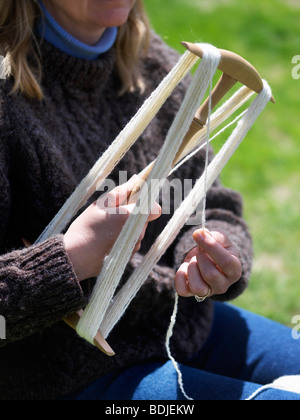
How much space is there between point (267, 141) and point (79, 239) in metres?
2.12

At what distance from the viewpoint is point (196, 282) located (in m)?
0.93

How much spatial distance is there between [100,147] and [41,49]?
0.70 ft

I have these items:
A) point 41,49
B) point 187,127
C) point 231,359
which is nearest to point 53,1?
point 41,49

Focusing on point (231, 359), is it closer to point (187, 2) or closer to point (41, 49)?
point (41, 49)

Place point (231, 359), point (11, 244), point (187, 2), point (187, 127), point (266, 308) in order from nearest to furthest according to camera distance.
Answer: point (187, 127), point (11, 244), point (231, 359), point (266, 308), point (187, 2)

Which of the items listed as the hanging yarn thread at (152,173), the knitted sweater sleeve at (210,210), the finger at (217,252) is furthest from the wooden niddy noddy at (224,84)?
the knitted sweater sleeve at (210,210)

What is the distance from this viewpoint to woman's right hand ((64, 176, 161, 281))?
92 cm

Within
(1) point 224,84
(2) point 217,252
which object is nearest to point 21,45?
(1) point 224,84

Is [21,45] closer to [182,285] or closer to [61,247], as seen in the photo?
[61,247]

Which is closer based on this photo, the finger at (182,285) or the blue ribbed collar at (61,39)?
the finger at (182,285)

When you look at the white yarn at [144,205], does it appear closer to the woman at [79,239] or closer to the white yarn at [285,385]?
the woman at [79,239]

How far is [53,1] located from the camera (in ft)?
3.55

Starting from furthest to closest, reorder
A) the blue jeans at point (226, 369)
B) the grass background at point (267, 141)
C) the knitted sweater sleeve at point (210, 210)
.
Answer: the grass background at point (267, 141)
the knitted sweater sleeve at point (210, 210)
the blue jeans at point (226, 369)

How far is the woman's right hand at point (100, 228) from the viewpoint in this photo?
92 centimetres
